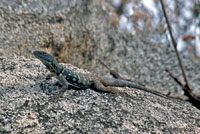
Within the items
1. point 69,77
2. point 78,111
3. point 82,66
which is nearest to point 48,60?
point 69,77

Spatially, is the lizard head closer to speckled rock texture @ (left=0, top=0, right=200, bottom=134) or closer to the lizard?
the lizard

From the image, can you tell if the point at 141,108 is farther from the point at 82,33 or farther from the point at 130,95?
the point at 82,33

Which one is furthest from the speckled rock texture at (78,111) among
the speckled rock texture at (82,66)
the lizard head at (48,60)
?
the lizard head at (48,60)

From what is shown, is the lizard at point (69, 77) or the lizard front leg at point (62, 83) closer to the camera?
the lizard front leg at point (62, 83)

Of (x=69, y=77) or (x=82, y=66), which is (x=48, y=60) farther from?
(x=82, y=66)

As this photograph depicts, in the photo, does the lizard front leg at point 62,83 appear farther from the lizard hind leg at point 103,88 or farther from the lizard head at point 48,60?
the lizard hind leg at point 103,88

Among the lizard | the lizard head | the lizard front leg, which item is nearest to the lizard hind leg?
the lizard
